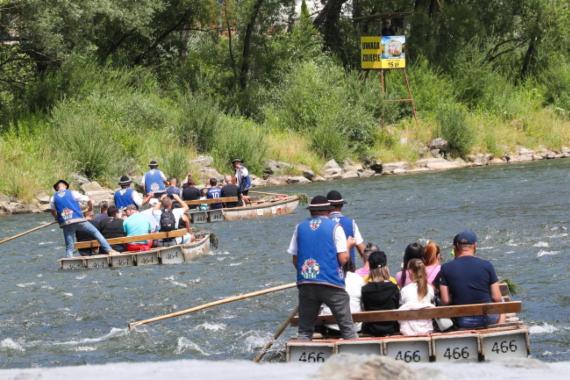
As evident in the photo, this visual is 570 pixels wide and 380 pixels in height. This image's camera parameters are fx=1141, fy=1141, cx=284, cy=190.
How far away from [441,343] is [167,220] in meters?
11.7

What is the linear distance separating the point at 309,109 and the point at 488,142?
883 centimetres

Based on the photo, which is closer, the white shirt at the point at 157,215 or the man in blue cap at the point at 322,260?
the man in blue cap at the point at 322,260

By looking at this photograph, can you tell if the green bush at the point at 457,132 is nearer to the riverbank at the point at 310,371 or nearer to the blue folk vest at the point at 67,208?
the blue folk vest at the point at 67,208

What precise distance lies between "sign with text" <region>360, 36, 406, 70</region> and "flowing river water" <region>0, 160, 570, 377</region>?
59.2 feet

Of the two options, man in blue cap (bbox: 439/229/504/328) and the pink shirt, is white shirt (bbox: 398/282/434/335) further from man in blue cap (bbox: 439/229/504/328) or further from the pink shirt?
the pink shirt

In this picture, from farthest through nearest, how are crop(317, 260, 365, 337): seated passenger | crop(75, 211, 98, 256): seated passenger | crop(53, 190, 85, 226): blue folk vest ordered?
crop(75, 211, 98, 256): seated passenger < crop(53, 190, 85, 226): blue folk vest < crop(317, 260, 365, 337): seated passenger

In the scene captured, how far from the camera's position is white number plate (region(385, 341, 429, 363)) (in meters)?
12.4

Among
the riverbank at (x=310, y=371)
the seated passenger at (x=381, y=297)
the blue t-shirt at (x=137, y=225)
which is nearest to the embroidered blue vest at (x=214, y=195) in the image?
the blue t-shirt at (x=137, y=225)

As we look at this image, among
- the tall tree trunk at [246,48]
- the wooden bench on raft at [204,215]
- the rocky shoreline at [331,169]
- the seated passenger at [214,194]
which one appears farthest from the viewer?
the tall tree trunk at [246,48]

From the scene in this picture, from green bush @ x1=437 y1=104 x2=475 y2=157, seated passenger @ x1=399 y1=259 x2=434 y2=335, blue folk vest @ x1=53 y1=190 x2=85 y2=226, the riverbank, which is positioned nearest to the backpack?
blue folk vest @ x1=53 y1=190 x2=85 y2=226

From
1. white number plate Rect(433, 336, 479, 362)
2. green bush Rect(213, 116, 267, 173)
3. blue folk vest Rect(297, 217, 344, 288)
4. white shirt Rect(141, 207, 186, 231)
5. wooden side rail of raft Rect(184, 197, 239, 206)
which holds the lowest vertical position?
green bush Rect(213, 116, 267, 173)

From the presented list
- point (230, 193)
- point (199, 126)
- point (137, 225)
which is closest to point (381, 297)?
point (137, 225)

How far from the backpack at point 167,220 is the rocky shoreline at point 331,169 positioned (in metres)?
15.4

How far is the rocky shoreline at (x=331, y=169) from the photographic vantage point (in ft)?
127
